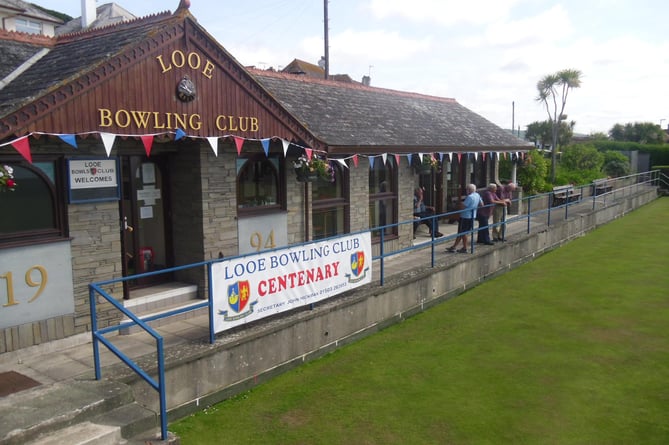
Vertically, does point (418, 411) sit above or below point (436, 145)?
below

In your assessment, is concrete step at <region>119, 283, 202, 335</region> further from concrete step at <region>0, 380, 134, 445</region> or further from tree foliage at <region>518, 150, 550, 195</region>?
tree foliage at <region>518, 150, 550, 195</region>

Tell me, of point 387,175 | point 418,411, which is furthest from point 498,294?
point 418,411

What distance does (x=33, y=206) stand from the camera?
6867mm

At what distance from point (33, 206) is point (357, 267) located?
4.56 m

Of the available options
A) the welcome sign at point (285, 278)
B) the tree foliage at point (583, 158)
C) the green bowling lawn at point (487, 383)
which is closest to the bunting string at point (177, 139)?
the welcome sign at point (285, 278)

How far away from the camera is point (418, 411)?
6160mm

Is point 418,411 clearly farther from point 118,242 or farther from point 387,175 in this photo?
point 387,175

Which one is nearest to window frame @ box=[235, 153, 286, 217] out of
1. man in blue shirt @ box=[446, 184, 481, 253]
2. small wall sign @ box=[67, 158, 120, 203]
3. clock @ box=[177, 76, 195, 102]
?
clock @ box=[177, 76, 195, 102]

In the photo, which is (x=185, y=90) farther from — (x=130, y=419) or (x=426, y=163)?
(x=426, y=163)

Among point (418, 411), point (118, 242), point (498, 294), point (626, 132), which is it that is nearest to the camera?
point (418, 411)

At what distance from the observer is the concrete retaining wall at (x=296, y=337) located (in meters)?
6.08

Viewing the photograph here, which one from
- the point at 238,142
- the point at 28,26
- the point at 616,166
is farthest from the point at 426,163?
the point at 28,26

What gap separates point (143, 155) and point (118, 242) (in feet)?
5.21

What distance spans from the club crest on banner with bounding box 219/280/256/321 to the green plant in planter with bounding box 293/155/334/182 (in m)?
3.38
